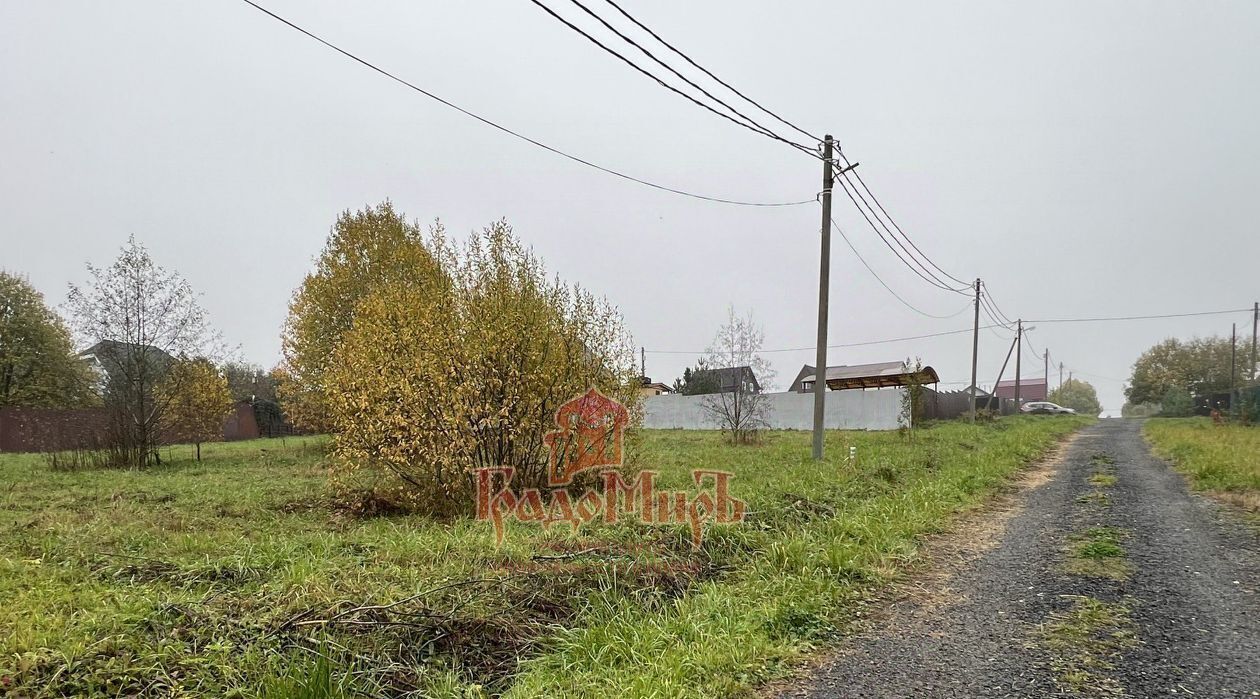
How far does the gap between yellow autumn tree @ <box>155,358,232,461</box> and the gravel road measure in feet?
57.6

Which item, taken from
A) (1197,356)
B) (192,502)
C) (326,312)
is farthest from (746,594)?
(1197,356)

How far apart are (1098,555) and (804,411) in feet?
64.0

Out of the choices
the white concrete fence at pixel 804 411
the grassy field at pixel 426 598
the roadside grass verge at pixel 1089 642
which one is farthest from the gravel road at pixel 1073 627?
the white concrete fence at pixel 804 411

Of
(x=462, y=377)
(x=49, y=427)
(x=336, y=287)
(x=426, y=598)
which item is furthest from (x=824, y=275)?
(x=49, y=427)

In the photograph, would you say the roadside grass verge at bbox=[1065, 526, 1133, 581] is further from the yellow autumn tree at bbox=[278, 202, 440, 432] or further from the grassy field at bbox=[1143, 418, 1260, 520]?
the yellow autumn tree at bbox=[278, 202, 440, 432]

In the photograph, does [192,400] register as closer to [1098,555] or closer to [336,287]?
[336,287]

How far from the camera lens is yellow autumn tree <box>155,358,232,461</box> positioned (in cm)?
1549

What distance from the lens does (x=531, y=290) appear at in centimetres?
813

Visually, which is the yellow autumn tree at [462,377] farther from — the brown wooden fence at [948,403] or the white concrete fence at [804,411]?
the brown wooden fence at [948,403]

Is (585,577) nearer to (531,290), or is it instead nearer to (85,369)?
(531,290)

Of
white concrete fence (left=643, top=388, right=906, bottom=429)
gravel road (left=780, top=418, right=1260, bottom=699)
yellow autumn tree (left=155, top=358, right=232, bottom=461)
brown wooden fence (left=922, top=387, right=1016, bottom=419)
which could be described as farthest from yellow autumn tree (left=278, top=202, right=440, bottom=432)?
brown wooden fence (left=922, top=387, right=1016, bottom=419)

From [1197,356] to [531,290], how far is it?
5634cm

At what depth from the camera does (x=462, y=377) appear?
24.6 ft

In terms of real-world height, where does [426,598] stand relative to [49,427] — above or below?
above
